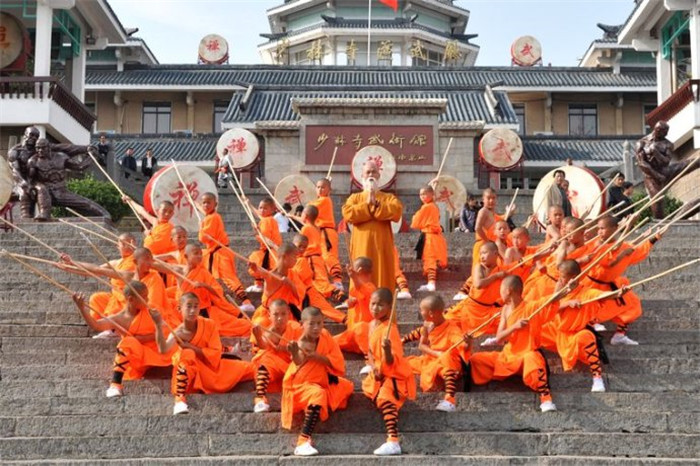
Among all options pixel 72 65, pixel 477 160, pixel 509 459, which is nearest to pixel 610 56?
pixel 477 160

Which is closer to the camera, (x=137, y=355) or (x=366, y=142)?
(x=137, y=355)

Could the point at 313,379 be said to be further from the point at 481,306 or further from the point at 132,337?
the point at 481,306

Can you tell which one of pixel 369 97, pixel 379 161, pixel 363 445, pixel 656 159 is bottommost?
pixel 363 445

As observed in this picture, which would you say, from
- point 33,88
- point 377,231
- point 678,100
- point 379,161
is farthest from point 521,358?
point 33,88

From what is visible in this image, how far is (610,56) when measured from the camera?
101 feet

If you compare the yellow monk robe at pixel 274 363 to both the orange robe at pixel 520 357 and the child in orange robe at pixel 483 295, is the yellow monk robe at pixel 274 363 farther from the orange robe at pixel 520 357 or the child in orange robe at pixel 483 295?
the child in orange robe at pixel 483 295

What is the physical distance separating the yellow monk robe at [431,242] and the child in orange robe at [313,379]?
10.9ft

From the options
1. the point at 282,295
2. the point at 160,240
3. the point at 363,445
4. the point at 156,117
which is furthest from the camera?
the point at 156,117

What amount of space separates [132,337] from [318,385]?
161cm

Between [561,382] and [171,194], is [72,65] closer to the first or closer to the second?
[171,194]

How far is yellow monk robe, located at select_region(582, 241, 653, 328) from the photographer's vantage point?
7723 millimetres

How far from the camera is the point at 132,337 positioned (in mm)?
7129

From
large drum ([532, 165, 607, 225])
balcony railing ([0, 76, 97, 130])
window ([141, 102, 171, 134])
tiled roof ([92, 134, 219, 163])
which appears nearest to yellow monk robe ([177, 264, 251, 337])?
large drum ([532, 165, 607, 225])

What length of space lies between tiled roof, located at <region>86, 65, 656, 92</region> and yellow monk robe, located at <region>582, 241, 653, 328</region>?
21.1 metres
